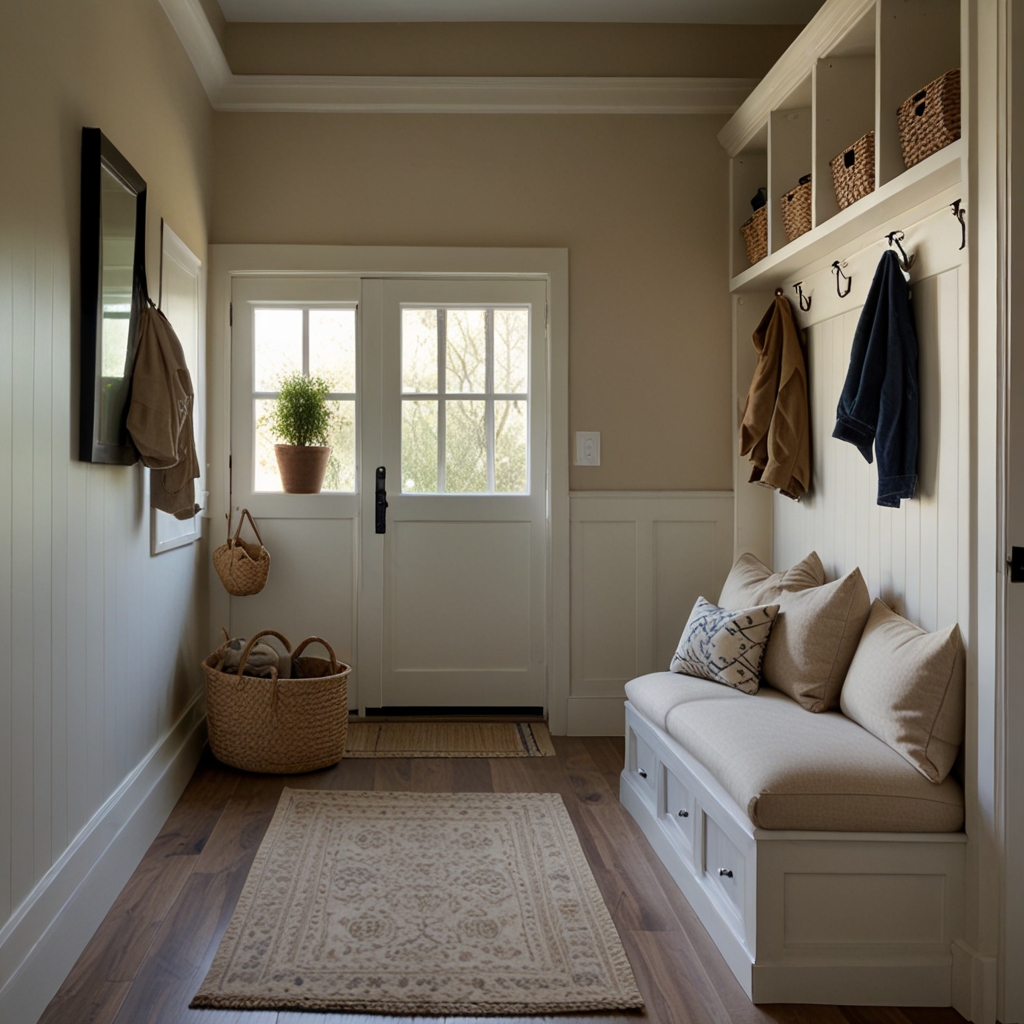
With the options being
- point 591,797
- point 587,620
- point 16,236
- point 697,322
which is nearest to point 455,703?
point 587,620

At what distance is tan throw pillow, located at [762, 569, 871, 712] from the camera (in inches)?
95.4

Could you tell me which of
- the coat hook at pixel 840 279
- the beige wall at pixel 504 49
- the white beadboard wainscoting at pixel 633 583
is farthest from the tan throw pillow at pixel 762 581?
the beige wall at pixel 504 49

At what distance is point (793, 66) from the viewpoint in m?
2.87

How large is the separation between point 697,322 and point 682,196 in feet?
1.71

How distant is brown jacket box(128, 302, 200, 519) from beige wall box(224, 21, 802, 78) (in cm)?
161

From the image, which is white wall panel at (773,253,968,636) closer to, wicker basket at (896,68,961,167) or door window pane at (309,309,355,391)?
wicker basket at (896,68,961,167)

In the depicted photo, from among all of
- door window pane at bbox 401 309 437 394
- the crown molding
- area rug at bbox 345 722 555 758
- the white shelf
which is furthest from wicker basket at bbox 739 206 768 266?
area rug at bbox 345 722 555 758

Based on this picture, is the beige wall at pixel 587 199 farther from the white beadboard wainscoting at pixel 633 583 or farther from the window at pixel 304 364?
the window at pixel 304 364

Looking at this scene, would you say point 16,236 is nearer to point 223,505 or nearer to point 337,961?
point 337,961

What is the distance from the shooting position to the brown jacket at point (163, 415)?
2420 mm

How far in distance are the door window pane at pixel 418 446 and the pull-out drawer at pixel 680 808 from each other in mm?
1710

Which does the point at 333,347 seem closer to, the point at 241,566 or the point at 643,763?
the point at 241,566

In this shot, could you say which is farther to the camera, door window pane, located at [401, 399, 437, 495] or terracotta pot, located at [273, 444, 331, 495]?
door window pane, located at [401, 399, 437, 495]

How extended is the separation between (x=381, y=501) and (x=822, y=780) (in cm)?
229
